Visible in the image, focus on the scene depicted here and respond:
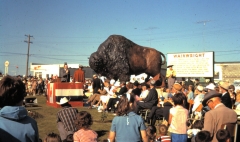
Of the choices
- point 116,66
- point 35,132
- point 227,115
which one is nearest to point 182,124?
point 227,115

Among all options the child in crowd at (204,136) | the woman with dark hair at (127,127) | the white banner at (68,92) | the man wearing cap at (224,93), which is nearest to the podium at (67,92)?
the white banner at (68,92)

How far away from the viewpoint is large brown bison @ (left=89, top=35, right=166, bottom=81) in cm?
2445

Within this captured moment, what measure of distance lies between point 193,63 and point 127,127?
2764 cm

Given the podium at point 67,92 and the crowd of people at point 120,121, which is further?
the podium at point 67,92

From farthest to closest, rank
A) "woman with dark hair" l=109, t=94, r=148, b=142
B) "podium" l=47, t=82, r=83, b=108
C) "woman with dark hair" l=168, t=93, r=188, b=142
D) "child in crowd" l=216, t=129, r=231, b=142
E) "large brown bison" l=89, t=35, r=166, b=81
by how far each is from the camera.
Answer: "large brown bison" l=89, t=35, r=166, b=81 < "podium" l=47, t=82, r=83, b=108 < "woman with dark hair" l=168, t=93, r=188, b=142 < "woman with dark hair" l=109, t=94, r=148, b=142 < "child in crowd" l=216, t=129, r=231, b=142

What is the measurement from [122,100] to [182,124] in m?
1.85

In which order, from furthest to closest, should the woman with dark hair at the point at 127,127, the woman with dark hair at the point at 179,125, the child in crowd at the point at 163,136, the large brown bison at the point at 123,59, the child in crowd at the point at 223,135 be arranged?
the large brown bison at the point at 123,59, the child in crowd at the point at 163,136, the woman with dark hair at the point at 179,125, the woman with dark hair at the point at 127,127, the child in crowd at the point at 223,135

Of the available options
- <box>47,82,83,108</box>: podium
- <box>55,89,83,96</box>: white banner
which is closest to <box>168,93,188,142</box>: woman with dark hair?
<box>47,82,83,108</box>: podium

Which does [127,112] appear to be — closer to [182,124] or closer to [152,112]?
[182,124]

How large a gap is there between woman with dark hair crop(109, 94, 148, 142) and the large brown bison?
19349 mm

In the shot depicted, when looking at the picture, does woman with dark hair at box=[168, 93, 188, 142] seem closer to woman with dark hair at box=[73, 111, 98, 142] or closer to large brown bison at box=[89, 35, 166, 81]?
woman with dark hair at box=[73, 111, 98, 142]

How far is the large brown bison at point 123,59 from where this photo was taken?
24.5 m

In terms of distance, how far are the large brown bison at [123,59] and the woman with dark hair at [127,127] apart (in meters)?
19.3

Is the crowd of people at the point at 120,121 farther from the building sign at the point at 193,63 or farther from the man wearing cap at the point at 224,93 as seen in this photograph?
the building sign at the point at 193,63
